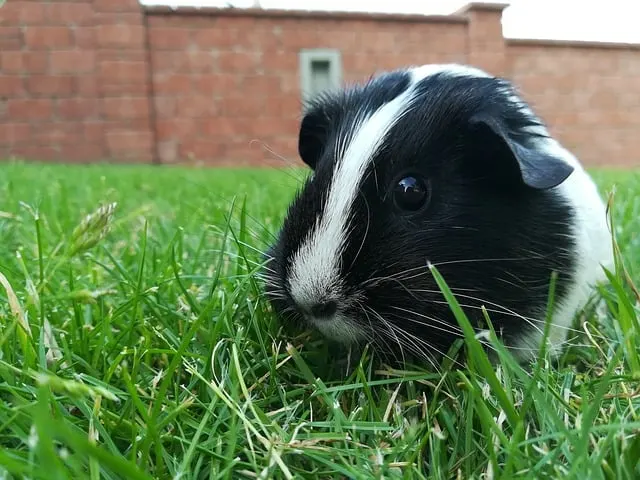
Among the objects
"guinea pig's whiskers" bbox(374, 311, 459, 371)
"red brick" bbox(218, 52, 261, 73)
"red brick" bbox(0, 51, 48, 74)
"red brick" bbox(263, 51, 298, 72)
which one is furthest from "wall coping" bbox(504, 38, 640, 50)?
→ "guinea pig's whiskers" bbox(374, 311, 459, 371)

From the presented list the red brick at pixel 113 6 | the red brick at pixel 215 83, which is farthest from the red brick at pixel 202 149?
the red brick at pixel 113 6

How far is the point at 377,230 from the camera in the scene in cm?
105

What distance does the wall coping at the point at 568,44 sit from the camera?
1078 centimetres

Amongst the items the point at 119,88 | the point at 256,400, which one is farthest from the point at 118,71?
the point at 256,400

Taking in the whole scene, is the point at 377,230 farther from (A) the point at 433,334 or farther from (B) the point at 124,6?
(B) the point at 124,6

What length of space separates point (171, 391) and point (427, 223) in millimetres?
548

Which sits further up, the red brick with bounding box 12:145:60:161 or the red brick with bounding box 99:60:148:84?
the red brick with bounding box 99:60:148:84

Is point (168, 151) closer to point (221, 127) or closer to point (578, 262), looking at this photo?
point (221, 127)

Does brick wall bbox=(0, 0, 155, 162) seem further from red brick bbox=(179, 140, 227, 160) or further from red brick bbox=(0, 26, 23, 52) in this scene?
red brick bbox=(179, 140, 227, 160)

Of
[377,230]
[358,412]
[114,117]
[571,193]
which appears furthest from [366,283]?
[114,117]

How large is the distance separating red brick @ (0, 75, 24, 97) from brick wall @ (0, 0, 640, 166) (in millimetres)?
15

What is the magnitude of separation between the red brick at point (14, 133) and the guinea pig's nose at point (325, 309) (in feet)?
30.2

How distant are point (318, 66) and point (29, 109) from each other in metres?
4.64

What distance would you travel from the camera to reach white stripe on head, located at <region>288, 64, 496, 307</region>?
1.02 m
